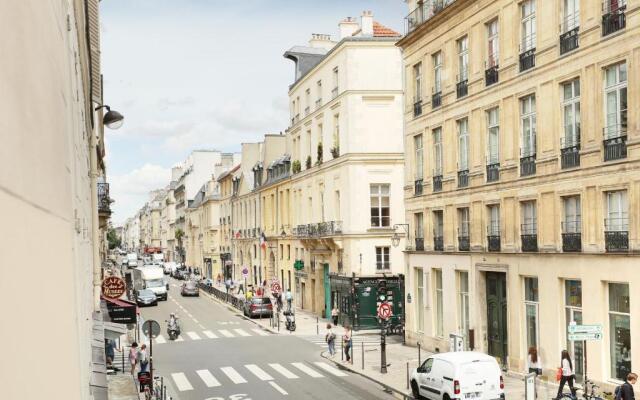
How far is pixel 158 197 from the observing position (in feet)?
651

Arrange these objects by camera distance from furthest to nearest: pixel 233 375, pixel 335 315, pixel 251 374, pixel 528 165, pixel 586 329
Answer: pixel 335 315
pixel 251 374
pixel 233 375
pixel 528 165
pixel 586 329

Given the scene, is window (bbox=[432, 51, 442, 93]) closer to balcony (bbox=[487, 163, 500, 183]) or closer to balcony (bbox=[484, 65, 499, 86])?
balcony (bbox=[484, 65, 499, 86])

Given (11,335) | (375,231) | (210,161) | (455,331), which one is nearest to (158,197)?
(210,161)

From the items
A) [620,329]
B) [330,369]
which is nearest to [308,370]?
[330,369]

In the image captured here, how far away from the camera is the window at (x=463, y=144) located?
29.5 m

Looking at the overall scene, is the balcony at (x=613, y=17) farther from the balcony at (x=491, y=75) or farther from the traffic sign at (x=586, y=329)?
the traffic sign at (x=586, y=329)

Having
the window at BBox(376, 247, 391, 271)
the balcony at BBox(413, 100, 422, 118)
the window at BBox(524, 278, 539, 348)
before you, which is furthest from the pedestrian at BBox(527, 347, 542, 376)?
the window at BBox(376, 247, 391, 271)

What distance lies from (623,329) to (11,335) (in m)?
20.5

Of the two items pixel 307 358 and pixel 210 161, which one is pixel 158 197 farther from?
pixel 307 358

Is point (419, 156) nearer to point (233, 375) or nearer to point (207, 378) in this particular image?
point (233, 375)

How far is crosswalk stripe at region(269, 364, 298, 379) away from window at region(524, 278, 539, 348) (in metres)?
8.64

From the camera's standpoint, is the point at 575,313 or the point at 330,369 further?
the point at 330,369

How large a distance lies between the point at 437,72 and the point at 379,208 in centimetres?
1481

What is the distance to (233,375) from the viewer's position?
92.2 ft
